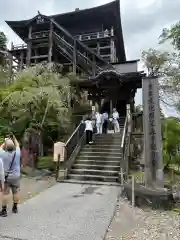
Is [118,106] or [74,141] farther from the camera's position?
[118,106]

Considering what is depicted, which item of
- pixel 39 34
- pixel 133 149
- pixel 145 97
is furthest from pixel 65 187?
pixel 39 34

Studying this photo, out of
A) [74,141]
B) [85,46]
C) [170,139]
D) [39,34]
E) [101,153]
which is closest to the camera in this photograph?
[101,153]

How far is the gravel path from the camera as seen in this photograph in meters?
4.43

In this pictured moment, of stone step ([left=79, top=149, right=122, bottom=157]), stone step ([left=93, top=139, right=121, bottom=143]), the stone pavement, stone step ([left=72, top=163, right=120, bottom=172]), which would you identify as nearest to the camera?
the stone pavement

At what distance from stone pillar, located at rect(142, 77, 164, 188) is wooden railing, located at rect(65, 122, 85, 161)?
4497mm

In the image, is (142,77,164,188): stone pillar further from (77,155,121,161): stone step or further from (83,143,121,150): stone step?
(83,143,121,150): stone step

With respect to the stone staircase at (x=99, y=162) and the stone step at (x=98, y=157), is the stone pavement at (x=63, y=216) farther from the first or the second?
the stone step at (x=98, y=157)

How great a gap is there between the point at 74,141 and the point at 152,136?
541 centimetres

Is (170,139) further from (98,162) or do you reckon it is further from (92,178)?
(92,178)

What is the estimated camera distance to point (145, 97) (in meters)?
7.83

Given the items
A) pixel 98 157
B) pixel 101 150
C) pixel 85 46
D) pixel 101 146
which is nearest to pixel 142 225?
pixel 98 157

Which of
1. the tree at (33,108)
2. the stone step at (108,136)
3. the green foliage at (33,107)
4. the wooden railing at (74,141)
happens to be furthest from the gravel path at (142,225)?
the green foliage at (33,107)

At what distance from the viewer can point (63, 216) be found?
528 cm

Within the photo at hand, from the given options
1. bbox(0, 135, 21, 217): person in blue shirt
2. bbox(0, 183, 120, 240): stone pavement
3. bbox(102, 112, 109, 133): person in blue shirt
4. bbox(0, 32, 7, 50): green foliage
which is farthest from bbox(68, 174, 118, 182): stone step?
bbox(0, 32, 7, 50): green foliage
